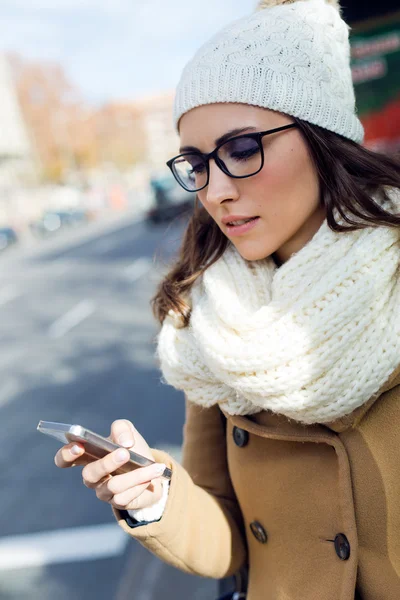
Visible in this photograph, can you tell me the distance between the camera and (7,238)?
2228cm

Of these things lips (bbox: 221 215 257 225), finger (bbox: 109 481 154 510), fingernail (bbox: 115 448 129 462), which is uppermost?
lips (bbox: 221 215 257 225)

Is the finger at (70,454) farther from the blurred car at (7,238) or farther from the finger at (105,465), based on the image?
the blurred car at (7,238)

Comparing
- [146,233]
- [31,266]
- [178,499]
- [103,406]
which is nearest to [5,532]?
[103,406]

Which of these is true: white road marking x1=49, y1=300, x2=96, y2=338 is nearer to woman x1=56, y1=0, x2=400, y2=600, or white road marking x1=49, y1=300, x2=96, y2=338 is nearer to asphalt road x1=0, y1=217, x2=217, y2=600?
asphalt road x1=0, y1=217, x2=217, y2=600

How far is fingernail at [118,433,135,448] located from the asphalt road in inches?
22.9

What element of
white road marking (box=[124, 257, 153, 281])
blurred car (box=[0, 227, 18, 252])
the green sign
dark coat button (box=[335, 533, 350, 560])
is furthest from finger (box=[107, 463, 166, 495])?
blurred car (box=[0, 227, 18, 252])

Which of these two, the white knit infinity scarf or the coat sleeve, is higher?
the white knit infinity scarf

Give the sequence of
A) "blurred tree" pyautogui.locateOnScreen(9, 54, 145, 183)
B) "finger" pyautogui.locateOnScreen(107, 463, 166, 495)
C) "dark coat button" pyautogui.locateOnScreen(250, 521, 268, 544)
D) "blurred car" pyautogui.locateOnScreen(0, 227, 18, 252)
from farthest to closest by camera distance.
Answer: "blurred tree" pyautogui.locateOnScreen(9, 54, 145, 183)
"blurred car" pyautogui.locateOnScreen(0, 227, 18, 252)
"dark coat button" pyautogui.locateOnScreen(250, 521, 268, 544)
"finger" pyautogui.locateOnScreen(107, 463, 166, 495)

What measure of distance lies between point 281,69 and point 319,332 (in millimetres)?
587

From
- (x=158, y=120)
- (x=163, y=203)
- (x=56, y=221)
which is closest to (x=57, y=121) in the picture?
(x=56, y=221)

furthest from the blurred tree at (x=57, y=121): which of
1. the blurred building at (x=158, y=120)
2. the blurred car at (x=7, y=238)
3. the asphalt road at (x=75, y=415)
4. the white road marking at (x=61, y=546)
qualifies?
the white road marking at (x=61, y=546)

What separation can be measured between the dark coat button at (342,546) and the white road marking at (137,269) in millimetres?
9862

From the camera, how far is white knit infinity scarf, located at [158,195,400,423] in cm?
108

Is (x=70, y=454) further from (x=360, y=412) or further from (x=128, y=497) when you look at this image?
(x=360, y=412)
